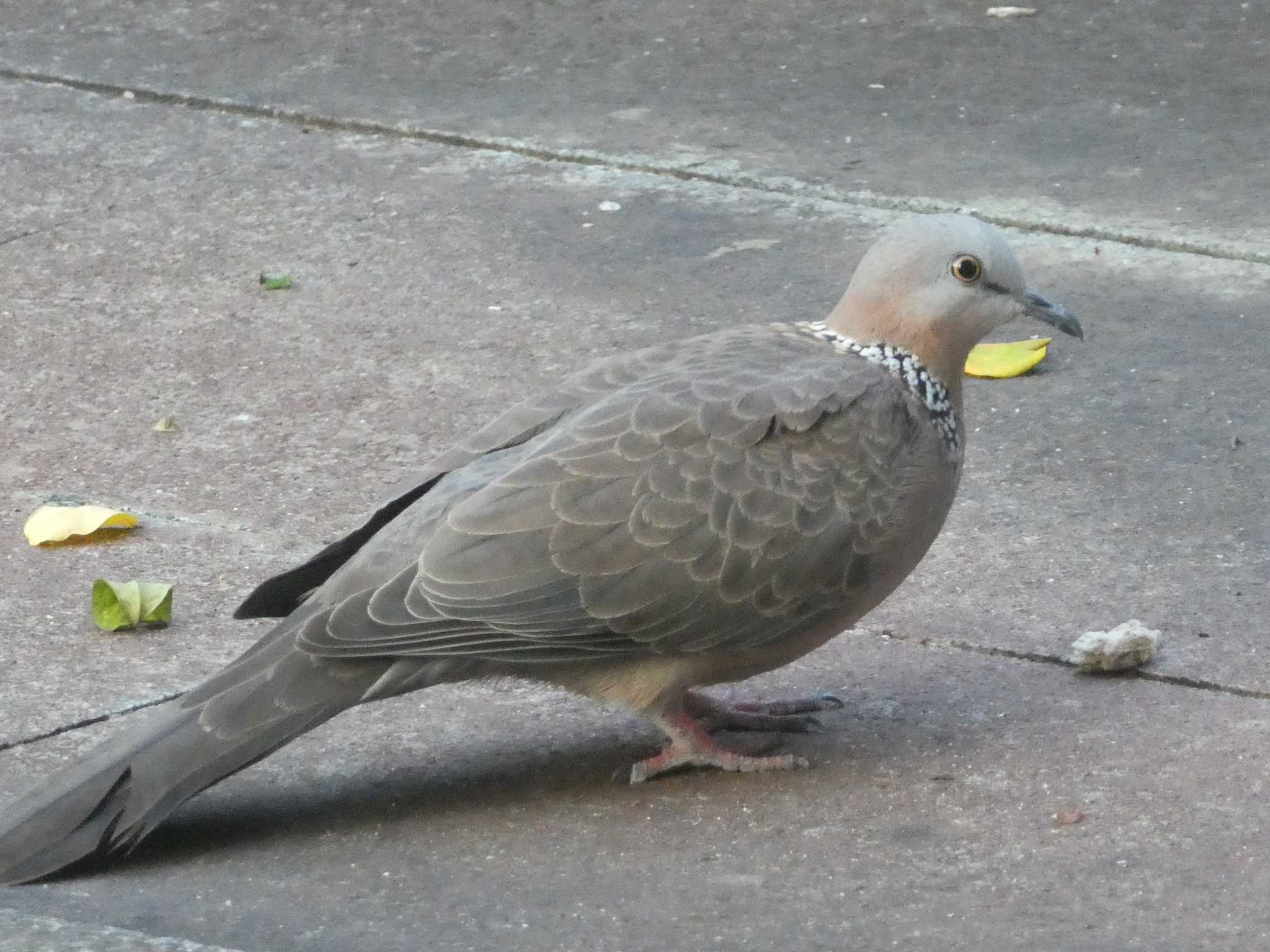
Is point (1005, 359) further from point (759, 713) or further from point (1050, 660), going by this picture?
point (759, 713)

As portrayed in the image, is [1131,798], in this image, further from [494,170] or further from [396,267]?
A: [494,170]

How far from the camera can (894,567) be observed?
383 cm

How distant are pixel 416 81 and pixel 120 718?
415 cm

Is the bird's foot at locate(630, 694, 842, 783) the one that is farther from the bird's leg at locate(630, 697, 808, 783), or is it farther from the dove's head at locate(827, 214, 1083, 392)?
the dove's head at locate(827, 214, 1083, 392)

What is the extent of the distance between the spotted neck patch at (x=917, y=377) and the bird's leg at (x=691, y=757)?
0.67 metres

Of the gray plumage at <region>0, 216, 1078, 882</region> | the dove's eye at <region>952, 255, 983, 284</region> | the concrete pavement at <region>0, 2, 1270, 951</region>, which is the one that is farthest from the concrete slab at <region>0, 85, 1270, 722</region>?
the dove's eye at <region>952, 255, 983, 284</region>

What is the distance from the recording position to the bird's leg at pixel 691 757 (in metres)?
3.87

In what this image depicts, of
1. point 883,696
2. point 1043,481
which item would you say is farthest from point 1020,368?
point 883,696

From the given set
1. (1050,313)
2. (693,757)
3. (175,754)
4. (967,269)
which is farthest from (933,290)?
(175,754)

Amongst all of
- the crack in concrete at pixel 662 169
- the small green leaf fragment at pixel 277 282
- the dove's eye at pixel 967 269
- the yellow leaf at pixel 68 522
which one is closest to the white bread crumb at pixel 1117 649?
the dove's eye at pixel 967 269

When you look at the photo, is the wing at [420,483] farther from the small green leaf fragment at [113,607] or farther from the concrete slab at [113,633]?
the small green leaf fragment at [113,607]

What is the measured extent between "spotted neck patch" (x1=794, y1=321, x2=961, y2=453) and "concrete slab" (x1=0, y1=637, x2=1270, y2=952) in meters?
0.53

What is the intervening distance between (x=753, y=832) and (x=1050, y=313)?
47.6 inches

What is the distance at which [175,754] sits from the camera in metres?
3.54
